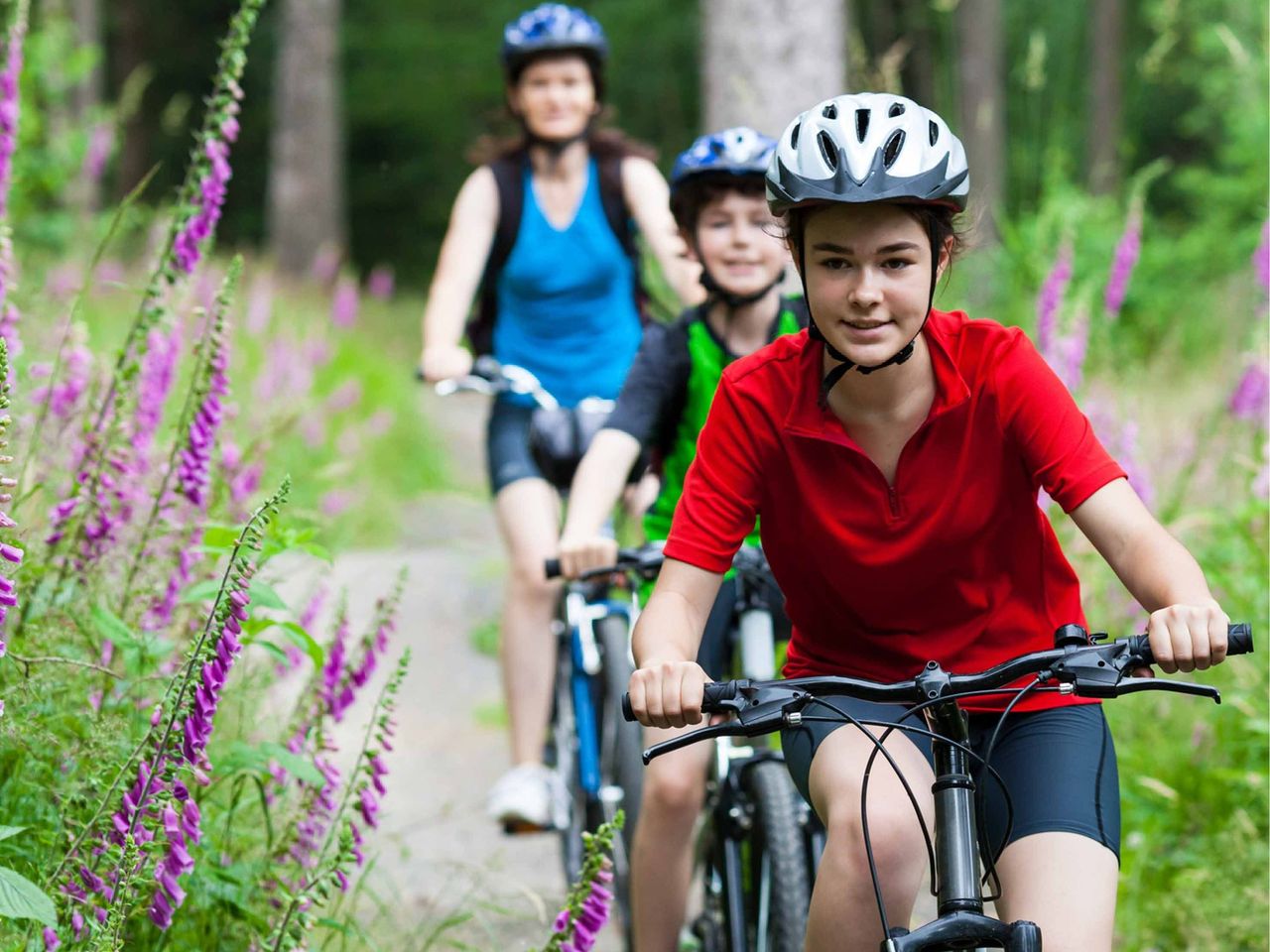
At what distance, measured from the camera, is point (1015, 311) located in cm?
629

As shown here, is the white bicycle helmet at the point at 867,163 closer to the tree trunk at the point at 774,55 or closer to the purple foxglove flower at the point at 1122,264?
the purple foxglove flower at the point at 1122,264

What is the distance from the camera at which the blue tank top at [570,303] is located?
558 centimetres

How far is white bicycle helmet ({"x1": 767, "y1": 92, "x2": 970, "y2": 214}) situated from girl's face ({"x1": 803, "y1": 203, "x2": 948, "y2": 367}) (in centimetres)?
5

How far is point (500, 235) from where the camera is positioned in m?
5.57

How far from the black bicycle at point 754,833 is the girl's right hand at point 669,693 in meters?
1.03

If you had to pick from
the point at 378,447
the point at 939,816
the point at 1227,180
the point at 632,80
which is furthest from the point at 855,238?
the point at 632,80

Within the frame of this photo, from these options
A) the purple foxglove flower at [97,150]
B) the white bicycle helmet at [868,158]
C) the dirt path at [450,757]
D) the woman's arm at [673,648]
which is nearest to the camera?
the woman's arm at [673,648]

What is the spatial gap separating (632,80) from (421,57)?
3.95 metres

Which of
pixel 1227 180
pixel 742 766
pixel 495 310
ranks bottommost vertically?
pixel 742 766

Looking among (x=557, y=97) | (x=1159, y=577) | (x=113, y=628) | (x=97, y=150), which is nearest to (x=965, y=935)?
(x=1159, y=577)

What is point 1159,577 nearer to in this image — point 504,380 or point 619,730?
point 619,730

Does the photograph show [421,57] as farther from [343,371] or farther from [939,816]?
[939,816]

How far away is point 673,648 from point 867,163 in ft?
2.73

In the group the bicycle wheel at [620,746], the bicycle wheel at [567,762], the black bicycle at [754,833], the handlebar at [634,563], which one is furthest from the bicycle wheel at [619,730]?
the handlebar at [634,563]
